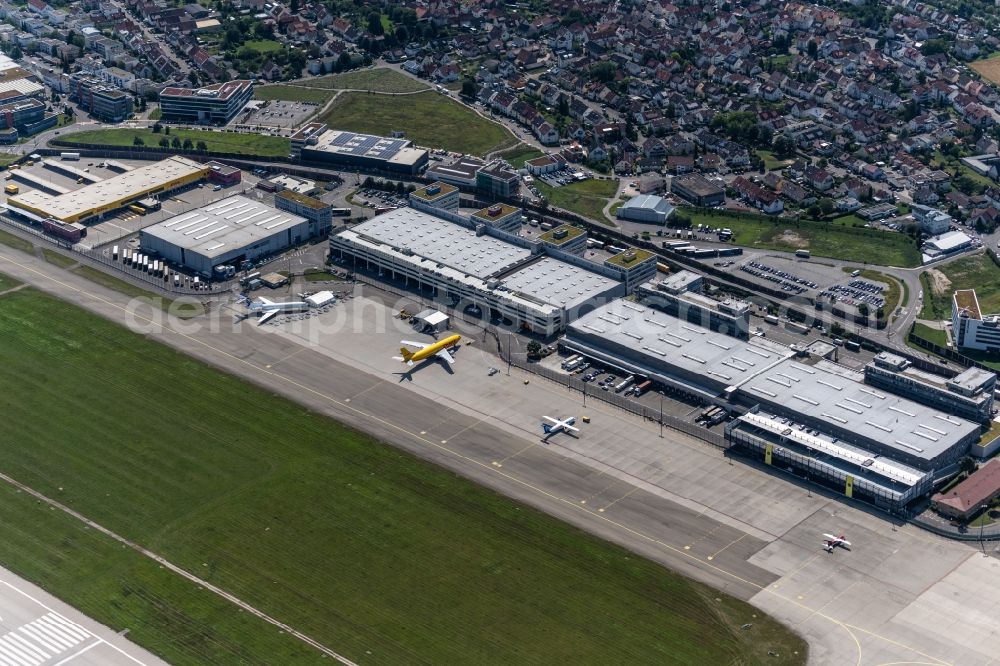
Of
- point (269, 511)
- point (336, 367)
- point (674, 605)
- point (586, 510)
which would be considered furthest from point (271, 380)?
point (674, 605)

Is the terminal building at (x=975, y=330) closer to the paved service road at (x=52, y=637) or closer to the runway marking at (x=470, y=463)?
the runway marking at (x=470, y=463)

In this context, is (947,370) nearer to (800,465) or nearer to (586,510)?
(800,465)

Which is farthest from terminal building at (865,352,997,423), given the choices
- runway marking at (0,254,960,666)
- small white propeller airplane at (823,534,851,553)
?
runway marking at (0,254,960,666)

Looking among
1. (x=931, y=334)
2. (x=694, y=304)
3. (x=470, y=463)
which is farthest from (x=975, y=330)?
(x=470, y=463)

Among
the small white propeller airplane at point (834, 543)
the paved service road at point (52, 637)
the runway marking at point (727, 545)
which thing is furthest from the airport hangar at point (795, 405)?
the paved service road at point (52, 637)

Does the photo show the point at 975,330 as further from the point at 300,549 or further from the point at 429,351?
the point at 300,549

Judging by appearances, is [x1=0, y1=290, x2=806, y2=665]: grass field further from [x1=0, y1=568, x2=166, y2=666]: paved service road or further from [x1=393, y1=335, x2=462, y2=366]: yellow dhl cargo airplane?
[x1=393, y1=335, x2=462, y2=366]: yellow dhl cargo airplane
